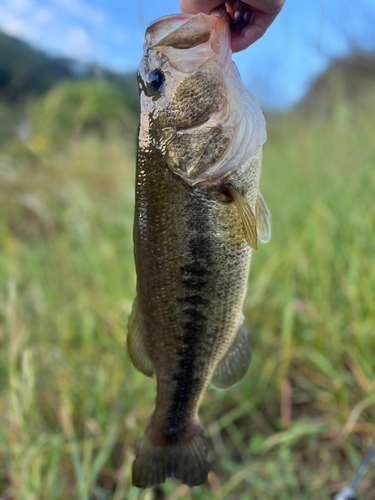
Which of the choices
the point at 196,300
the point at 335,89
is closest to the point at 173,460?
the point at 196,300

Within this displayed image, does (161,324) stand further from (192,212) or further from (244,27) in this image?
(244,27)

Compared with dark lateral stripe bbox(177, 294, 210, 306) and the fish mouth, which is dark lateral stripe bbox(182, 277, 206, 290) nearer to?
dark lateral stripe bbox(177, 294, 210, 306)

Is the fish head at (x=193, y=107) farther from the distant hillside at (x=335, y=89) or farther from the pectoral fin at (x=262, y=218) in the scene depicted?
the distant hillside at (x=335, y=89)

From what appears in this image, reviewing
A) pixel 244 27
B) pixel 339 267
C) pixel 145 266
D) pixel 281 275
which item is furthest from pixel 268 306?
pixel 244 27

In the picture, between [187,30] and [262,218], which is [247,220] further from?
[187,30]

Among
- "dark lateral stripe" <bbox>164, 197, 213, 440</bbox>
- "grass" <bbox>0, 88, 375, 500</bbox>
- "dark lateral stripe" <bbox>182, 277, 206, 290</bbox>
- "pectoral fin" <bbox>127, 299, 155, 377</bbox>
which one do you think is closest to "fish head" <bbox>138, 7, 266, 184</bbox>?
"dark lateral stripe" <bbox>164, 197, 213, 440</bbox>

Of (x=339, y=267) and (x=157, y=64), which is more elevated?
(x=157, y=64)
